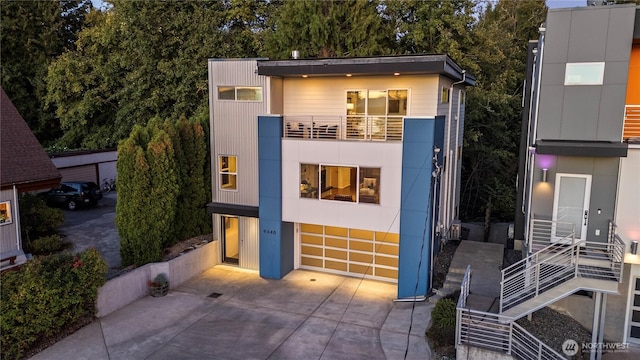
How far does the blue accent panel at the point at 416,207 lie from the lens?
14141 mm

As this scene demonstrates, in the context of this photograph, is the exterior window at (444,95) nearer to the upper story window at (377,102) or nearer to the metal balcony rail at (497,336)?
the upper story window at (377,102)

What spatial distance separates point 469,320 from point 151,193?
36.9ft

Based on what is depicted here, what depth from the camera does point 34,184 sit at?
52.3 feet

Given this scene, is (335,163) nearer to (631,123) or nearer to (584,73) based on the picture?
(584,73)

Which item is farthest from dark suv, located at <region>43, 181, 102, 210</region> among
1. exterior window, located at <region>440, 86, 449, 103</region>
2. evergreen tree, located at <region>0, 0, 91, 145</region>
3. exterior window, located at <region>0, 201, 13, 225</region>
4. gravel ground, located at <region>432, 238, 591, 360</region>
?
gravel ground, located at <region>432, 238, 591, 360</region>

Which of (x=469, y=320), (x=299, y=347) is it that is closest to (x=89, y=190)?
(x=299, y=347)

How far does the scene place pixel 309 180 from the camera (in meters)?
16.0

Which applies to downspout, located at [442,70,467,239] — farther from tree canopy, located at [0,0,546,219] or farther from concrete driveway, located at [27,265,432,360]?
tree canopy, located at [0,0,546,219]

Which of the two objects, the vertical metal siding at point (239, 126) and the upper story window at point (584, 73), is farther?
the vertical metal siding at point (239, 126)

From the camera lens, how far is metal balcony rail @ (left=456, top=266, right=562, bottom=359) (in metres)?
10.5

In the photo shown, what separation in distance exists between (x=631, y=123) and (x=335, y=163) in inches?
340

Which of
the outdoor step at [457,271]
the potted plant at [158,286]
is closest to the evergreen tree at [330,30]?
the outdoor step at [457,271]
